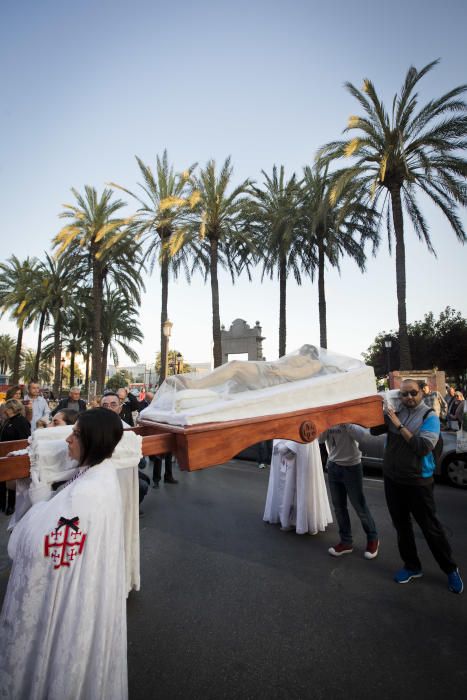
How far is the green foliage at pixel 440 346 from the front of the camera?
2998cm

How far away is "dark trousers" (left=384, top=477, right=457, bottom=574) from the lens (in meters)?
3.28

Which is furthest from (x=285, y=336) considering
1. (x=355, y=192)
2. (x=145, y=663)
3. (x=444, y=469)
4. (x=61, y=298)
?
(x=145, y=663)

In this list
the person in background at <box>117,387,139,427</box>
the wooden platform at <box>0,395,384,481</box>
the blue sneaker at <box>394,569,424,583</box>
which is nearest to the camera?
the wooden platform at <box>0,395,384,481</box>

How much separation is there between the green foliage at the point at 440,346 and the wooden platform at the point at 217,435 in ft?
95.7

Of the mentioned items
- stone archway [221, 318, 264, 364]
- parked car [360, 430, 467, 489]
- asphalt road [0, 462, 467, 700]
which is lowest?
asphalt road [0, 462, 467, 700]

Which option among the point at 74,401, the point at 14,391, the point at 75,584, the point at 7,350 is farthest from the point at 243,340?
the point at 7,350

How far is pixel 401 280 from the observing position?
14.1 meters

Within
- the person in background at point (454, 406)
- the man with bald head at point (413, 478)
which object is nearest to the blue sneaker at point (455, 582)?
the man with bald head at point (413, 478)

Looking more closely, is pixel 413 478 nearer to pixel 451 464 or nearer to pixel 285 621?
pixel 285 621

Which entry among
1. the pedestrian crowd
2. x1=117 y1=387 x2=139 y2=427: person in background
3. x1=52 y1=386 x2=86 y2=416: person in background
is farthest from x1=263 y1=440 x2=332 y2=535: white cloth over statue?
x1=52 y1=386 x2=86 y2=416: person in background

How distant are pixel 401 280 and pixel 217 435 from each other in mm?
14091

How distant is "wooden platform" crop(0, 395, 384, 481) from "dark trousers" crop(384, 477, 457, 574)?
4.00 ft

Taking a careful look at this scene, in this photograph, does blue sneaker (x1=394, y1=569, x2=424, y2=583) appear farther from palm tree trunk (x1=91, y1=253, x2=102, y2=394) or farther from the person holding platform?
palm tree trunk (x1=91, y1=253, x2=102, y2=394)

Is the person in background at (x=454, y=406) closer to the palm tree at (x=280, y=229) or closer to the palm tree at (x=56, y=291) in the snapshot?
the palm tree at (x=280, y=229)
